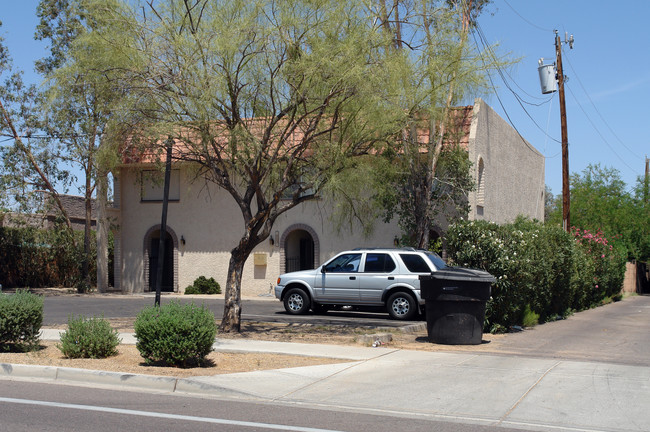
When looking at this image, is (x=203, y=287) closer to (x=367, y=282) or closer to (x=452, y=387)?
(x=367, y=282)

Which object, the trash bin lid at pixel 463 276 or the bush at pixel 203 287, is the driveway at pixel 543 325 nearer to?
the trash bin lid at pixel 463 276

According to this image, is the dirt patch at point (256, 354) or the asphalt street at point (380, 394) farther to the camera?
the dirt patch at point (256, 354)

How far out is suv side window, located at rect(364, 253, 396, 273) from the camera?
1766 centimetres

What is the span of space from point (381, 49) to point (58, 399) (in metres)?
9.24

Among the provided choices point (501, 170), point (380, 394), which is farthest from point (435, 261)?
point (501, 170)

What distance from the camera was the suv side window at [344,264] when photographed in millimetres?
18172

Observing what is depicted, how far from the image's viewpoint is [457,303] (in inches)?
517

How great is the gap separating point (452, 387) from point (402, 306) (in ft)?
27.0

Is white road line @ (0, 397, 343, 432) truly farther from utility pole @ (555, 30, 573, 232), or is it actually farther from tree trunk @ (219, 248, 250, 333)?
utility pole @ (555, 30, 573, 232)

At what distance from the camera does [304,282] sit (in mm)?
18625

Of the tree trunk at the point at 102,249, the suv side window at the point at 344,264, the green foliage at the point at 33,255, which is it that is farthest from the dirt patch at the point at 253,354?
the green foliage at the point at 33,255

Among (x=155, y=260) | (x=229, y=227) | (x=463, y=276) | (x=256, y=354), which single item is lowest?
(x=256, y=354)

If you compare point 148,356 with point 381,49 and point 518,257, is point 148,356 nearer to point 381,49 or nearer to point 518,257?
point 381,49

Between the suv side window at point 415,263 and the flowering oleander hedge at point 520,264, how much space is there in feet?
4.15
